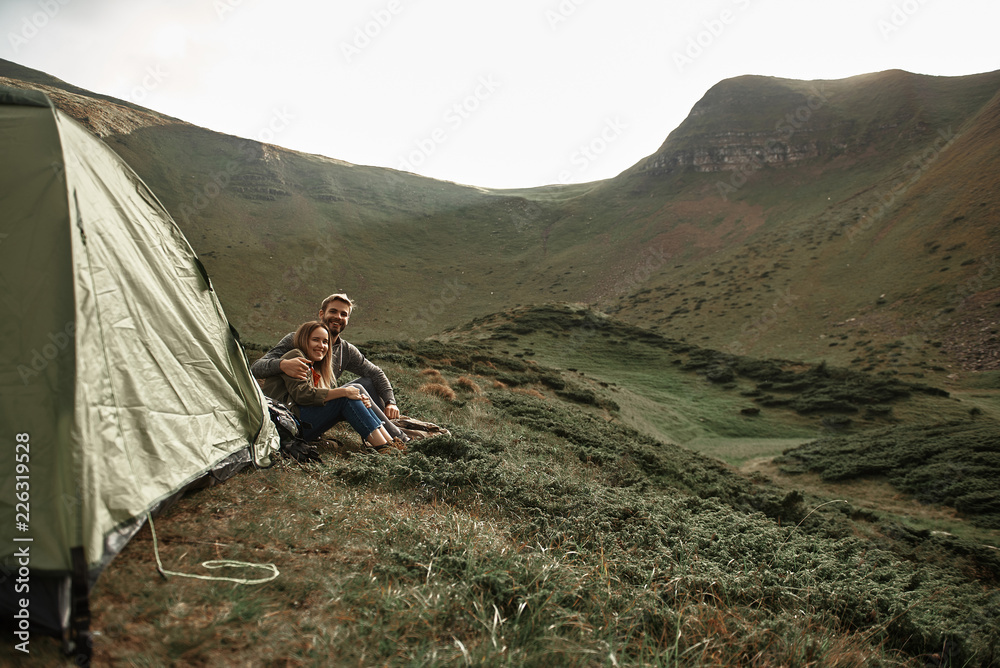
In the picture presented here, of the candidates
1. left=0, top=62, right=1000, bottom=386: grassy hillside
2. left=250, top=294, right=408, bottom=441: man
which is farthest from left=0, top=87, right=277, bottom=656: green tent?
left=0, top=62, right=1000, bottom=386: grassy hillside

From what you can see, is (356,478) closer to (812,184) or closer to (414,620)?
(414,620)

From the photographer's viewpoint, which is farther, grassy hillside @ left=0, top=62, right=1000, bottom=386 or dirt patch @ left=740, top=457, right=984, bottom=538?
grassy hillside @ left=0, top=62, right=1000, bottom=386

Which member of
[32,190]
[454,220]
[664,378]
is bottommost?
[664,378]

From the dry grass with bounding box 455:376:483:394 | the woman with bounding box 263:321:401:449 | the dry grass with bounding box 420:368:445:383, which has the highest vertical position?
the woman with bounding box 263:321:401:449

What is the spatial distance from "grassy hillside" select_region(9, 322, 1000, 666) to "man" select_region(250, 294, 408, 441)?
63 centimetres

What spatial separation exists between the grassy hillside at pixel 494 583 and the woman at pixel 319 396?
1.27 ft

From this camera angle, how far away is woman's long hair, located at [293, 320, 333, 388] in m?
5.53

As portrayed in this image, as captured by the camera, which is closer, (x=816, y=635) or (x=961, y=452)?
Answer: (x=816, y=635)

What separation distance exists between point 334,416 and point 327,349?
2.56 ft

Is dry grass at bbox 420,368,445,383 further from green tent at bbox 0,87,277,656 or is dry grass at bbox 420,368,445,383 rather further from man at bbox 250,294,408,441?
green tent at bbox 0,87,277,656

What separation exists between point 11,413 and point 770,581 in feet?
17.9

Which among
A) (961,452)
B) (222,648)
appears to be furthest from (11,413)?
(961,452)

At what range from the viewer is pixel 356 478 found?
4.88m

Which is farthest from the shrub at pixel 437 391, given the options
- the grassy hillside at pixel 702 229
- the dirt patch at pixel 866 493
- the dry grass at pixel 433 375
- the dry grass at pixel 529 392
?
the grassy hillside at pixel 702 229
